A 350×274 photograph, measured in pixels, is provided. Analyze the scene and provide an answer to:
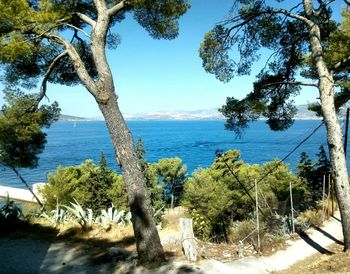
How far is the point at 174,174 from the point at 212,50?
27.0m

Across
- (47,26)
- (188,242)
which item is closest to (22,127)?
(47,26)

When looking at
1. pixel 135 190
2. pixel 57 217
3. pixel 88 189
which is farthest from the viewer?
pixel 88 189

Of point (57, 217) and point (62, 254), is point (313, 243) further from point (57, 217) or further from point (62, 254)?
point (57, 217)

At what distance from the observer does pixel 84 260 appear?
6914mm

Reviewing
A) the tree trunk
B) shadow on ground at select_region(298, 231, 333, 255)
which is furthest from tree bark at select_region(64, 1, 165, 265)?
shadow on ground at select_region(298, 231, 333, 255)

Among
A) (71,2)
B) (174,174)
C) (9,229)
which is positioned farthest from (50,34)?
(174,174)

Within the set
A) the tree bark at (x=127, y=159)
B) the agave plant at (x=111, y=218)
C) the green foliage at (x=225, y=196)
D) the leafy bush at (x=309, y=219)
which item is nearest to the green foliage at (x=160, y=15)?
the tree bark at (x=127, y=159)

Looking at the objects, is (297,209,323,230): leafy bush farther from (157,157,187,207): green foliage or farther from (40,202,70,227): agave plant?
(157,157,187,207): green foliage

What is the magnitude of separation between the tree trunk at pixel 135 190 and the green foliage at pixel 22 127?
8.50ft

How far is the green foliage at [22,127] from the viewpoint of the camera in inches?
318

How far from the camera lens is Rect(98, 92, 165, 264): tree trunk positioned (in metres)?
6.24

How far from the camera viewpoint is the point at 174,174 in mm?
35781

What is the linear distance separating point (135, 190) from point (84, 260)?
1.82 m

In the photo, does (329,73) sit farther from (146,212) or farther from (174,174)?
(174,174)
